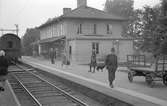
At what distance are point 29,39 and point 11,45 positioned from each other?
45.0 m

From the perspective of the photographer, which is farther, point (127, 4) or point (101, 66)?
point (127, 4)

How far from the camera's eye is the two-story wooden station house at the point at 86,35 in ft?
125

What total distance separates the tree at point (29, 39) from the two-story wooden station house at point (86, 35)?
26.5 m

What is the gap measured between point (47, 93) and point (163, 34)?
21.7 ft

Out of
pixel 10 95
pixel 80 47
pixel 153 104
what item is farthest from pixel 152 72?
pixel 80 47

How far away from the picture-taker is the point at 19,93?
14688 millimetres

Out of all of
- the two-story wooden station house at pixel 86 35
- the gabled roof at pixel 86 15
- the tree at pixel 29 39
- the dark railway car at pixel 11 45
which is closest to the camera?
the dark railway car at pixel 11 45

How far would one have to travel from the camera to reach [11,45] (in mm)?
36188

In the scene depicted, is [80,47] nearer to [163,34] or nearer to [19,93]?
[19,93]

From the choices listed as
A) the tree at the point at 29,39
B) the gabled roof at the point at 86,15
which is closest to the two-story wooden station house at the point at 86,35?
the gabled roof at the point at 86,15

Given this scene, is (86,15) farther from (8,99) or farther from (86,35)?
(8,99)

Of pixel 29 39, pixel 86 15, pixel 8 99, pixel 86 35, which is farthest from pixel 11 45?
pixel 29 39

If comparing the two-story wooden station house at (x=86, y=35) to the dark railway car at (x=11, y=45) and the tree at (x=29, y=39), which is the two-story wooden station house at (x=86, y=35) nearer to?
the dark railway car at (x=11, y=45)

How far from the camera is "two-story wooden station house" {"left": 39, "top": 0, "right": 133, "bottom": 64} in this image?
125ft
